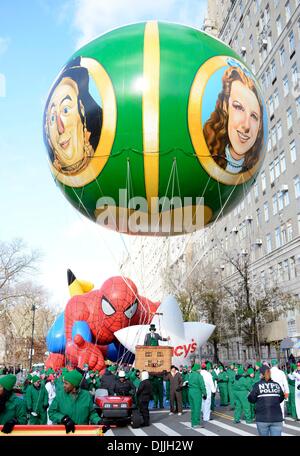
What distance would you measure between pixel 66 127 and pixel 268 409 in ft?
24.8

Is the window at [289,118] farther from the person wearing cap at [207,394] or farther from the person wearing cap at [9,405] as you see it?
the person wearing cap at [9,405]

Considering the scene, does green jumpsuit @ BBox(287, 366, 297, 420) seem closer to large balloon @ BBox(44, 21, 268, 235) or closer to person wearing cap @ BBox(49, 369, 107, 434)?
large balloon @ BBox(44, 21, 268, 235)

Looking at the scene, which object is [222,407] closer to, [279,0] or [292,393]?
[292,393]

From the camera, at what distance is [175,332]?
16.9 m

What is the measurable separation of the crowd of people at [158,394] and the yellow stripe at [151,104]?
4923 mm

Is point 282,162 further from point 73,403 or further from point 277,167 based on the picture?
point 73,403

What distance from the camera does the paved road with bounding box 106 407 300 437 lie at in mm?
11070

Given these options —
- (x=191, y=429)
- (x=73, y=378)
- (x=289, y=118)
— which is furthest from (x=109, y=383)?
(x=289, y=118)

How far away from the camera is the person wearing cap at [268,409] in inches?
247

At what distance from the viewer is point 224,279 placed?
2041 inches

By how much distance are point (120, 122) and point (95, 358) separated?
596 inches

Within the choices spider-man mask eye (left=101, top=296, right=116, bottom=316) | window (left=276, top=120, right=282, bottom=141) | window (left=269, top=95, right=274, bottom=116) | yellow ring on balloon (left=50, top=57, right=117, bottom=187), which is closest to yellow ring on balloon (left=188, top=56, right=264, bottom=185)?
yellow ring on balloon (left=50, top=57, right=117, bottom=187)

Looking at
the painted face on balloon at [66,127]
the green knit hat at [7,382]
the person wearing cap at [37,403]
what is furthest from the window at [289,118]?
the green knit hat at [7,382]
